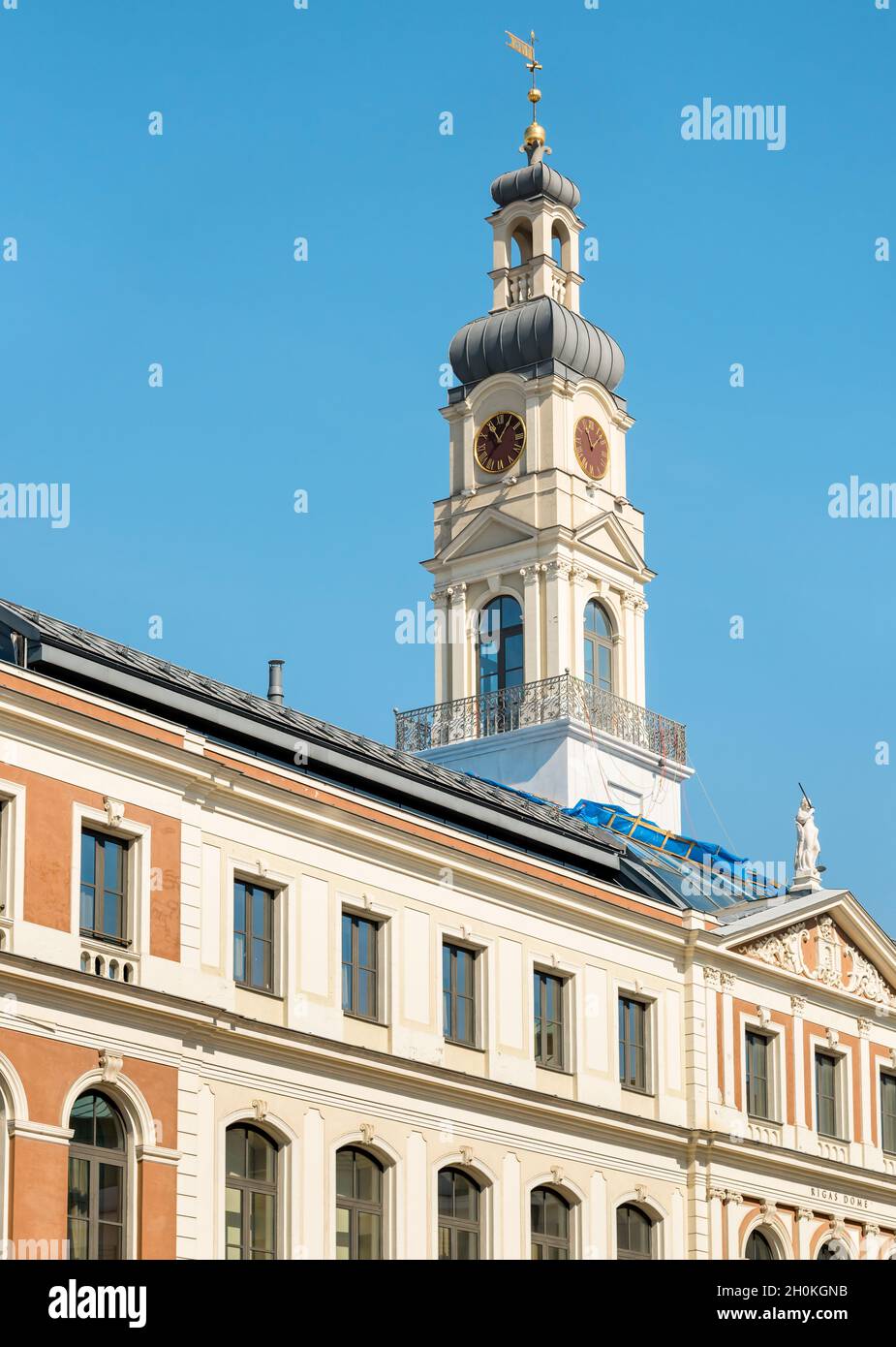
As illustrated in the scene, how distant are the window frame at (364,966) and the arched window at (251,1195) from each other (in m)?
3.40

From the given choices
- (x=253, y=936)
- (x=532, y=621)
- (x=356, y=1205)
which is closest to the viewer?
(x=253, y=936)

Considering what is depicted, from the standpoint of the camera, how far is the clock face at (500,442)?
80.3 meters

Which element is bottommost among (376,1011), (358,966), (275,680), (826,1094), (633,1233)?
(633,1233)

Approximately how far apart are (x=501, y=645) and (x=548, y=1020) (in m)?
27.5

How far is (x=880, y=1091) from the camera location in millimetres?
62344

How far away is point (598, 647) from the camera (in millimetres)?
78688

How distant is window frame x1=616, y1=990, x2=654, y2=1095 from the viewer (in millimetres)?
53875

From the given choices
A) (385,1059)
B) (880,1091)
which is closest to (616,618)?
(880,1091)

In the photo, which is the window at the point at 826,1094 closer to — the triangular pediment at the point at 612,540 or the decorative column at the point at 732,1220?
the decorative column at the point at 732,1220

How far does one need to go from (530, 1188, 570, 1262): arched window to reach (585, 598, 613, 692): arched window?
2800 centimetres

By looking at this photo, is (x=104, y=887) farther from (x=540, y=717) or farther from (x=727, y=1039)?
(x=540, y=717)

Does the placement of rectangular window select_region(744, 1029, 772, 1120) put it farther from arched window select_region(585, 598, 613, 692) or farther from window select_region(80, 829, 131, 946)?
arched window select_region(585, 598, 613, 692)

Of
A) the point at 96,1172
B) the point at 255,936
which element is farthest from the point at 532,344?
the point at 96,1172

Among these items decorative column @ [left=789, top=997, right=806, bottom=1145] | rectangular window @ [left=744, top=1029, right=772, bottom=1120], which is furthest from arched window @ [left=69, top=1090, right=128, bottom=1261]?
decorative column @ [left=789, top=997, right=806, bottom=1145]
